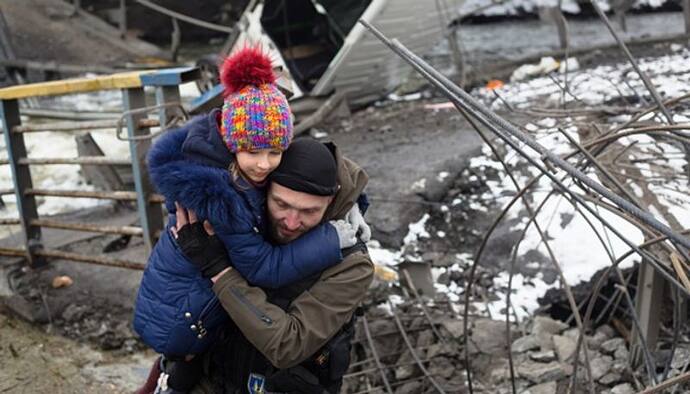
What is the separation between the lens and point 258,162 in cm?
199

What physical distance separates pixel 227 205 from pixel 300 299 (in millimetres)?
345

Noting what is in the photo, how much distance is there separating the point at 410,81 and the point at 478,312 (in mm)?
7868

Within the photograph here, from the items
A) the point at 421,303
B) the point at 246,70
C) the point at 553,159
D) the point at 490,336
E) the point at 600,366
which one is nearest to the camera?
the point at 553,159

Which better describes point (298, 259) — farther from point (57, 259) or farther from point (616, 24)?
point (616, 24)

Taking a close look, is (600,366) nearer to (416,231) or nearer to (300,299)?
(300,299)

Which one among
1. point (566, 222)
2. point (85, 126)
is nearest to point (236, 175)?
point (85, 126)

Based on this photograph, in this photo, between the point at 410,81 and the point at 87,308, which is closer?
the point at 87,308

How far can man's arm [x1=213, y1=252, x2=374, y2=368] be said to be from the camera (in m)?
2.00

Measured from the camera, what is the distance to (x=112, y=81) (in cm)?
395

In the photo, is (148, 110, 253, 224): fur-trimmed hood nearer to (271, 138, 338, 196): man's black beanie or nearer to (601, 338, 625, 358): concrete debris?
(271, 138, 338, 196): man's black beanie

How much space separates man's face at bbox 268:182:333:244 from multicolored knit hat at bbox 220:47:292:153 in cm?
13

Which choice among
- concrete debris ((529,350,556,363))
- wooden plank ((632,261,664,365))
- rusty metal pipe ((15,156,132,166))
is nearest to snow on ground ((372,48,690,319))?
wooden plank ((632,261,664,365))

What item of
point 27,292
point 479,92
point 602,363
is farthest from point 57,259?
point 479,92

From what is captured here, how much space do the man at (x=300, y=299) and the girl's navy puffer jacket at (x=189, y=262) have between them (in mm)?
50
